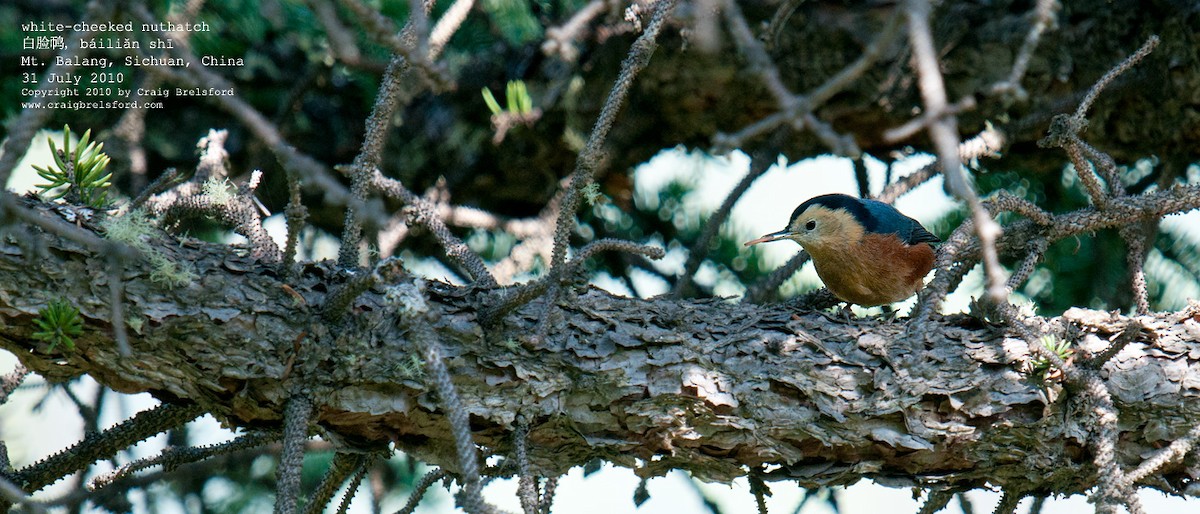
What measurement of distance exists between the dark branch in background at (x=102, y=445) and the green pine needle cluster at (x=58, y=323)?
305mm

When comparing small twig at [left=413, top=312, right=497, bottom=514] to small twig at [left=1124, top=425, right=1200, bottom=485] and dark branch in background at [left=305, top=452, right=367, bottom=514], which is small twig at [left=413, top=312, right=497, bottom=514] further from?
small twig at [left=1124, top=425, right=1200, bottom=485]

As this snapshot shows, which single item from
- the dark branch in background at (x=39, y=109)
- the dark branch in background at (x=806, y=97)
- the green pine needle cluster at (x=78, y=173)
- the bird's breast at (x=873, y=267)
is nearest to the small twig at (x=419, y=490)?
the green pine needle cluster at (x=78, y=173)

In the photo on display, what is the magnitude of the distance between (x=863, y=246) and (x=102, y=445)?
213 centimetres

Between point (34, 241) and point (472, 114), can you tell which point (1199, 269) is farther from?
point (34, 241)

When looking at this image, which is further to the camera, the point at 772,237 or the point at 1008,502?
the point at 772,237

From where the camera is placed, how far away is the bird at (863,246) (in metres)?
3.11

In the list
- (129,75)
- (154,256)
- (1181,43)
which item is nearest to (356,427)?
(154,256)

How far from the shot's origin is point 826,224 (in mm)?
3223

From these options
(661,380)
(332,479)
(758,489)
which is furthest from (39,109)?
(758,489)

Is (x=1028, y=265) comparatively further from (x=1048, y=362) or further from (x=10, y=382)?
(x=10, y=382)

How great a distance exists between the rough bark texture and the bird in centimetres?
88

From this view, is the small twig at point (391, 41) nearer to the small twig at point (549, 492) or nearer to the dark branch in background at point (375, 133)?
the dark branch in background at point (375, 133)

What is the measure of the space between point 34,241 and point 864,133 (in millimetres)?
2663

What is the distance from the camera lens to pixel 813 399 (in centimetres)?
206
